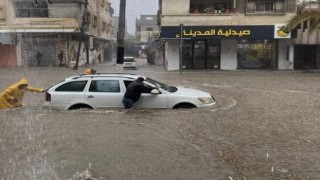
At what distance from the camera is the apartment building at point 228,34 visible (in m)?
35.5

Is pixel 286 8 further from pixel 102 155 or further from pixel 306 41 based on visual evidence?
pixel 102 155

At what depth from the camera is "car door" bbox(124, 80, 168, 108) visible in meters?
13.4

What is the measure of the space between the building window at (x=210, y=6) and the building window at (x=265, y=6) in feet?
5.00

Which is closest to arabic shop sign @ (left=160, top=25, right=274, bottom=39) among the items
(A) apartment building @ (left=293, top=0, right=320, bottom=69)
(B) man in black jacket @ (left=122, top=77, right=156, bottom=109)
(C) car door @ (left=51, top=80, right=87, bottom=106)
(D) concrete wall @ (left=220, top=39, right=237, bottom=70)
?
(D) concrete wall @ (left=220, top=39, right=237, bottom=70)

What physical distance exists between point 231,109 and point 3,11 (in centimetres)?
3434

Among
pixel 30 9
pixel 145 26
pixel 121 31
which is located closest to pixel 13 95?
pixel 121 31

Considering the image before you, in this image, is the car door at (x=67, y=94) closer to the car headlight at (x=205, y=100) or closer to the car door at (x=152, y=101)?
the car door at (x=152, y=101)

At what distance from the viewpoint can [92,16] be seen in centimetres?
5369

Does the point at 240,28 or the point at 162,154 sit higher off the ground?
the point at 240,28

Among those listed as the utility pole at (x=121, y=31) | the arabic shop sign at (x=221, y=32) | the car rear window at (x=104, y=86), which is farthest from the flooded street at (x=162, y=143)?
the arabic shop sign at (x=221, y=32)

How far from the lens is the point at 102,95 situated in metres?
13.5

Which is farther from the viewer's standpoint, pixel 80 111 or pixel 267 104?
pixel 267 104

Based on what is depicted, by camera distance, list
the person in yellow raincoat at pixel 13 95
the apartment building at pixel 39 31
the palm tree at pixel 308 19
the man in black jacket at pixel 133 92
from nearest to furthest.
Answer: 1. the man in black jacket at pixel 133 92
2. the person in yellow raincoat at pixel 13 95
3. the palm tree at pixel 308 19
4. the apartment building at pixel 39 31

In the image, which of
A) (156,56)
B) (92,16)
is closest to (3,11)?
(92,16)
